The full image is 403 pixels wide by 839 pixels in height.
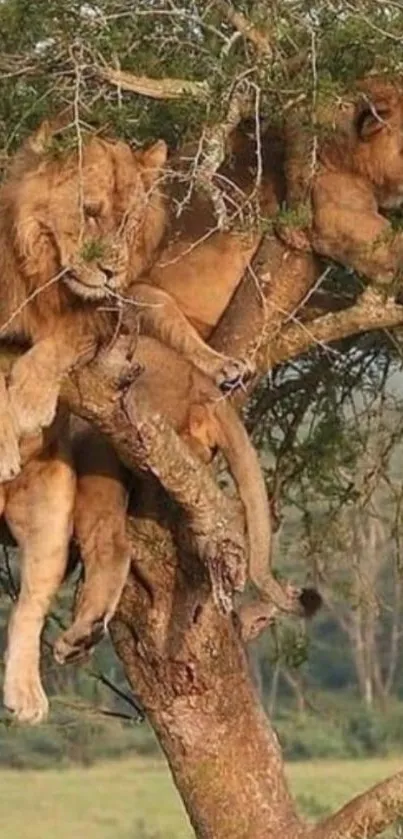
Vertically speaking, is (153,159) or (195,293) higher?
(153,159)

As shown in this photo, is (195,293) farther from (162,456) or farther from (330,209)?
(162,456)

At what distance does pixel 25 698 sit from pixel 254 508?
789 millimetres

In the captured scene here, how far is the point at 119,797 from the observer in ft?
79.3

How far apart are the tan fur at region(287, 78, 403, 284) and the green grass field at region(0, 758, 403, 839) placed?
39.9 ft

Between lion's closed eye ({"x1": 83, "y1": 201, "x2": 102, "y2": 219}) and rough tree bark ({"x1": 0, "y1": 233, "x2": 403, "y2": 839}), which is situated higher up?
lion's closed eye ({"x1": 83, "y1": 201, "x2": 102, "y2": 219})

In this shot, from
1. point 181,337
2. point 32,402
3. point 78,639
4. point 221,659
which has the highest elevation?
point 181,337

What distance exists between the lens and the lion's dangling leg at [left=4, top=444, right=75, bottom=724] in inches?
228

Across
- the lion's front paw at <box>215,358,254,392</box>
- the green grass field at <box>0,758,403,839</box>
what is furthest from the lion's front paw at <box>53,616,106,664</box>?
the green grass field at <box>0,758,403,839</box>

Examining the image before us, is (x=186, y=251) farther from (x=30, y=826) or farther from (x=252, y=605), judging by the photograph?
(x=30, y=826)

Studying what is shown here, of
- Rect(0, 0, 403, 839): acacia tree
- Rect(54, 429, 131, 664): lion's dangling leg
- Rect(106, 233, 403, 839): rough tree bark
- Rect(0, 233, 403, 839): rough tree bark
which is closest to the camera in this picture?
Rect(0, 0, 403, 839): acacia tree

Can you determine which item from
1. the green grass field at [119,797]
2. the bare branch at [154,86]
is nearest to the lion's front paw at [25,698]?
the bare branch at [154,86]

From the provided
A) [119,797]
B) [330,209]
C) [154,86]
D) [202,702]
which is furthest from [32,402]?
[119,797]

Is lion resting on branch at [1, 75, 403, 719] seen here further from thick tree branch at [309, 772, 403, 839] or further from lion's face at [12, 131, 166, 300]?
thick tree branch at [309, 772, 403, 839]

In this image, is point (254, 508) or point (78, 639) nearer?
point (78, 639)
